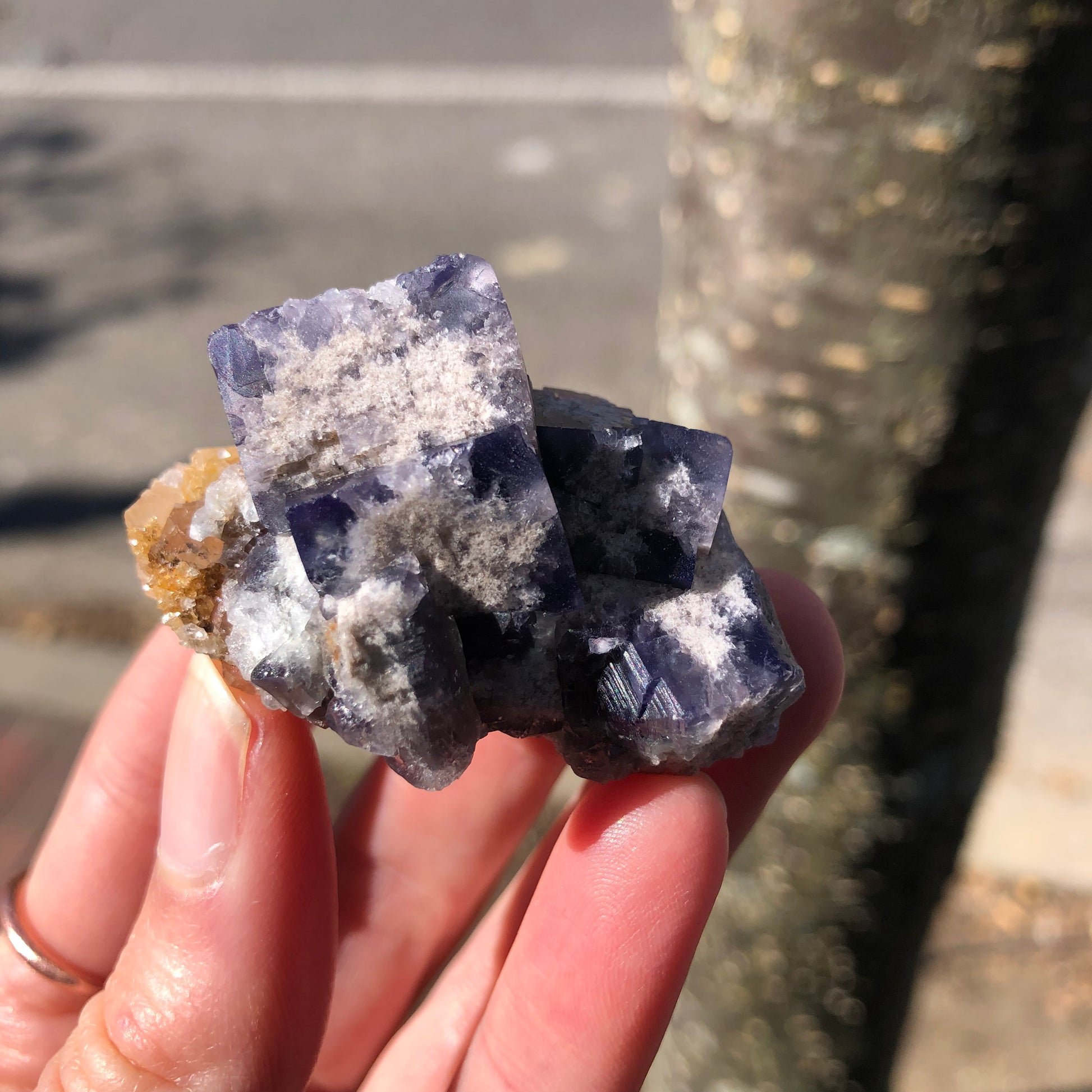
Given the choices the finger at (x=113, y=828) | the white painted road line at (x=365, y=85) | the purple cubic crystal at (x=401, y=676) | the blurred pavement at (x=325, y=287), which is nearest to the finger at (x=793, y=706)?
the purple cubic crystal at (x=401, y=676)

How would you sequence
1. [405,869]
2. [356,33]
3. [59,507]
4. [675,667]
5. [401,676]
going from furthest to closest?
[356,33] < [59,507] < [405,869] < [675,667] < [401,676]

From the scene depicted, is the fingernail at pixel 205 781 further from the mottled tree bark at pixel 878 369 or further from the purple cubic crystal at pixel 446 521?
the mottled tree bark at pixel 878 369

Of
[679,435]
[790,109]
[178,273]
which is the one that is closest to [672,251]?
[790,109]

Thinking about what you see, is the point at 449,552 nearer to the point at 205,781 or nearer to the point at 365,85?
the point at 205,781

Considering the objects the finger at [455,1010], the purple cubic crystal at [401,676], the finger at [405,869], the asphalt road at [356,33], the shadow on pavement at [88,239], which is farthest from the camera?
the asphalt road at [356,33]

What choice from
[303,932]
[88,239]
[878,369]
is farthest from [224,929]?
[88,239]

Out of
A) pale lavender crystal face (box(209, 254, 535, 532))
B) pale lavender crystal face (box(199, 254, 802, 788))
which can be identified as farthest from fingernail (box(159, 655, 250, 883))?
pale lavender crystal face (box(209, 254, 535, 532))
